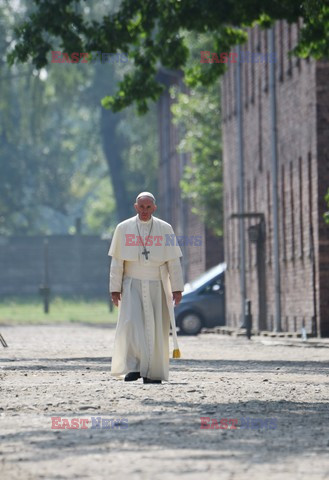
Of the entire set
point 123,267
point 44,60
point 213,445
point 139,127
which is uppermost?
point 139,127

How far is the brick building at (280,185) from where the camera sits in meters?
33.5

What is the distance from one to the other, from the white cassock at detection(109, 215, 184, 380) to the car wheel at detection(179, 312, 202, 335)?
22.9 m

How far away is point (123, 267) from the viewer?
1652 centimetres

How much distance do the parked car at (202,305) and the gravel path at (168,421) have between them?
17.7 meters

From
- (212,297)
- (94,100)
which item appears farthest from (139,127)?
(212,297)

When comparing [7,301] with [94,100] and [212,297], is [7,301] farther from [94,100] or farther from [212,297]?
[212,297]

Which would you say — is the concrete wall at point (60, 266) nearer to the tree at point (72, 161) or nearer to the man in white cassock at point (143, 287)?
the tree at point (72, 161)

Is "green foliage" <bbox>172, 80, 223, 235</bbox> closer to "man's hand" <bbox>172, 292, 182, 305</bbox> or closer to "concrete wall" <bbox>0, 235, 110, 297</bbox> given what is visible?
"concrete wall" <bbox>0, 235, 110, 297</bbox>

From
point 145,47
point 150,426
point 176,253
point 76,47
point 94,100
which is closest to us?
point 150,426

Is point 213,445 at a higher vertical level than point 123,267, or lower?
lower

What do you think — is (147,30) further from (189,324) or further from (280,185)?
(189,324)

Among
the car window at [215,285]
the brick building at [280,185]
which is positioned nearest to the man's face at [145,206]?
the brick building at [280,185]

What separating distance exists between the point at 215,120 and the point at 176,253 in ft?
113

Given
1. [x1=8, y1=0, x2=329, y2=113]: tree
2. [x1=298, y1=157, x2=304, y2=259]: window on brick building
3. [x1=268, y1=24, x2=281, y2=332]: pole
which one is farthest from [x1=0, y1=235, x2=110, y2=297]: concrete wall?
[x1=8, y1=0, x2=329, y2=113]: tree
